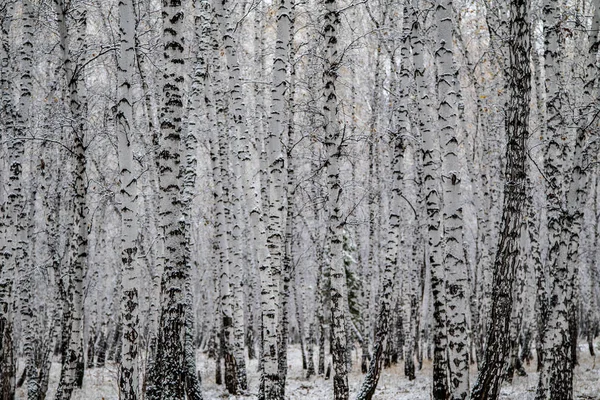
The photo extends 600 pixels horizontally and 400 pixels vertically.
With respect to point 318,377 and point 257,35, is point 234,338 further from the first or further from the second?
point 257,35

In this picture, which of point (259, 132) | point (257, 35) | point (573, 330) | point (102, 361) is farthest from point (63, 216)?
point (573, 330)

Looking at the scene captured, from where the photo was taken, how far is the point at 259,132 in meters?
17.1

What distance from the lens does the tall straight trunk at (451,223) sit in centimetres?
675

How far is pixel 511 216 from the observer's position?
6.23 meters

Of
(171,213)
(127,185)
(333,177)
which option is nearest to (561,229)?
(333,177)

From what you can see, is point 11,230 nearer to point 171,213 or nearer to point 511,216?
point 171,213

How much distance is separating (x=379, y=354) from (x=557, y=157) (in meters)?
5.19

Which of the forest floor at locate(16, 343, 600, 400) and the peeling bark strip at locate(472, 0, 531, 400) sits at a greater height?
the peeling bark strip at locate(472, 0, 531, 400)

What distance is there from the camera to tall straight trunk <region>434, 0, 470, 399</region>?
6.75 meters

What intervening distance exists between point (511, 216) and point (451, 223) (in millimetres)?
1002

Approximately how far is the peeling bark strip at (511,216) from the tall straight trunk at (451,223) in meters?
0.46

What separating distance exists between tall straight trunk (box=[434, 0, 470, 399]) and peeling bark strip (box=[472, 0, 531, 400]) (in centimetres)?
46

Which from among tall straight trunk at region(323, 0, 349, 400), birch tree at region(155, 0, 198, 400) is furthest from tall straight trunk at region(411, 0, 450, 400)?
birch tree at region(155, 0, 198, 400)

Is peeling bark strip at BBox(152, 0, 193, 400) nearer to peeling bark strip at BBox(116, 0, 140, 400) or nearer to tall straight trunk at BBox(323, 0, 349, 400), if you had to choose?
peeling bark strip at BBox(116, 0, 140, 400)
